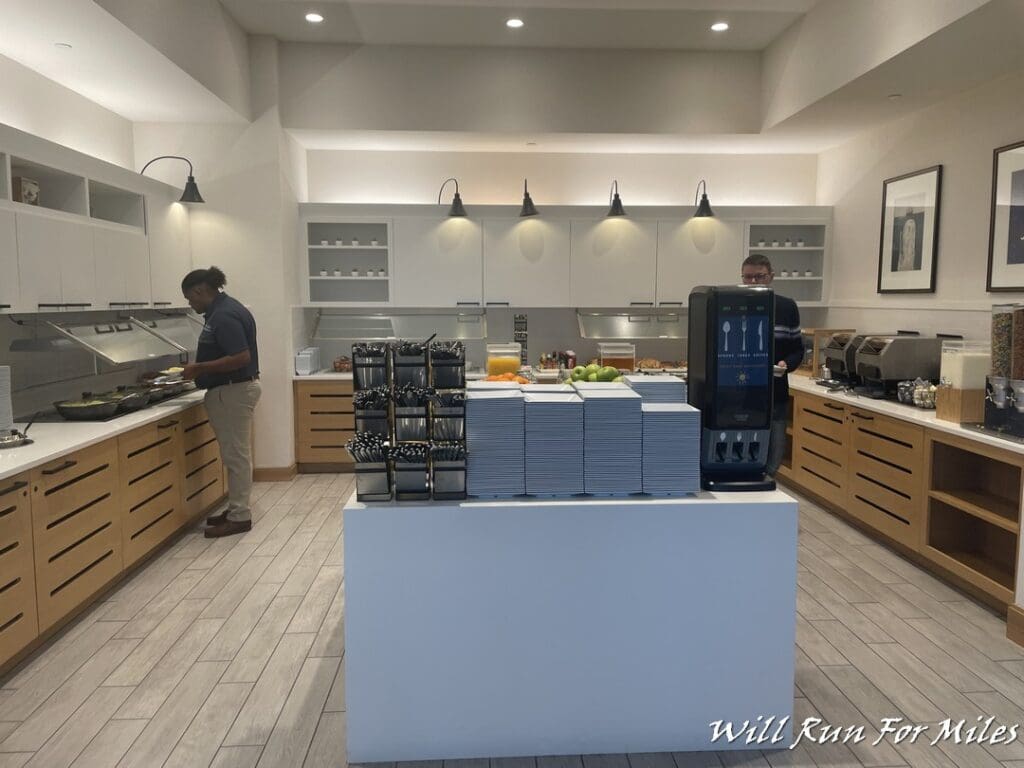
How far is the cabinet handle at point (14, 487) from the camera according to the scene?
291 centimetres

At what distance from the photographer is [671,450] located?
2.43 metres

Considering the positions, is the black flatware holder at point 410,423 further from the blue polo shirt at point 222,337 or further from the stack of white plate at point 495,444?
the blue polo shirt at point 222,337

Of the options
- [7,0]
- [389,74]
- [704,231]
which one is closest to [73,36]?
[7,0]

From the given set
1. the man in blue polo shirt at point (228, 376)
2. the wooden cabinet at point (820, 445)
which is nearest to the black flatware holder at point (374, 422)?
the man in blue polo shirt at point (228, 376)

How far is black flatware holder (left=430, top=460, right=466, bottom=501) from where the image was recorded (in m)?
2.37

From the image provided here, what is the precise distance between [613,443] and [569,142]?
188 inches

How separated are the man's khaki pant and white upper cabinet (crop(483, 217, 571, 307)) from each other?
2.62m

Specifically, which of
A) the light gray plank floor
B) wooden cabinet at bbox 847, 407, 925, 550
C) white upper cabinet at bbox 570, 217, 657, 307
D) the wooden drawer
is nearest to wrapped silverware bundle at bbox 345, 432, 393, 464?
the light gray plank floor

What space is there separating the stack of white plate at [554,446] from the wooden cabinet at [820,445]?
3.27 metres

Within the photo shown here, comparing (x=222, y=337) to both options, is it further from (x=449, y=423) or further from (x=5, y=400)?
(x=449, y=423)

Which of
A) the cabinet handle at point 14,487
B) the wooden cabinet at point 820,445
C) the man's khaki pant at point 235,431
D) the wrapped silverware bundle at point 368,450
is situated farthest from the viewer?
the wooden cabinet at point 820,445

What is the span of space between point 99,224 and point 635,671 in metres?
4.08

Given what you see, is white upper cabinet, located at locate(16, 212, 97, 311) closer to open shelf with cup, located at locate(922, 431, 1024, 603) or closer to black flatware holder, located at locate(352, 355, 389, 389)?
black flatware holder, located at locate(352, 355, 389, 389)

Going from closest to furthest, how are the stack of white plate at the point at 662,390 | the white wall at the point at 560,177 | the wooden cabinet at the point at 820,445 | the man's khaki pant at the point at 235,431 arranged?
the stack of white plate at the point at 662,390, the man's khaki pant at the point at 235,431, the wooden cabinet at the point at 820,445, the white wall at the point at 560,177
